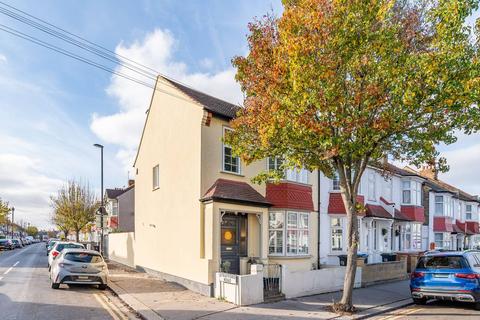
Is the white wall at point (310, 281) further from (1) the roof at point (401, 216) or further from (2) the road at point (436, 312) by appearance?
(1) the roof at point (401, 216)

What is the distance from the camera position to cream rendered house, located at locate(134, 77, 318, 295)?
14.6 meters

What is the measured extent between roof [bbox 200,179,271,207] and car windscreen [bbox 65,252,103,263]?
4620mm

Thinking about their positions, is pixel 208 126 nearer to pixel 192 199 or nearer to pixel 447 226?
pixel 192 199

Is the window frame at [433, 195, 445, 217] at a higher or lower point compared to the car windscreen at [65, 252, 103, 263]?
higher

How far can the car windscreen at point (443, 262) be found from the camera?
12.3 m

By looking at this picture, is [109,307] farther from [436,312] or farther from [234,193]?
[436,312]

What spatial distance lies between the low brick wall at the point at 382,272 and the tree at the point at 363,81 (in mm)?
5925

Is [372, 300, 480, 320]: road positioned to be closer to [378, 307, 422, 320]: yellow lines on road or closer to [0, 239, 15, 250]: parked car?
[378, 307, 422, 320]: yellow lines on road

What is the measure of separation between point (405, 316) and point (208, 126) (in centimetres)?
892

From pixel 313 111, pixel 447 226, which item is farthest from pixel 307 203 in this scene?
pixel 447 226

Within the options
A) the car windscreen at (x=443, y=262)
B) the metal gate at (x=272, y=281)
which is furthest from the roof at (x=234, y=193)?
the car windscreen at (x=443, y=262)

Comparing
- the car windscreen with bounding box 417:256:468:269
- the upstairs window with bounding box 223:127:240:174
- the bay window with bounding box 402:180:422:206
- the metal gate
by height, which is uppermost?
the upstairs window with bounding box 223:127:240:174

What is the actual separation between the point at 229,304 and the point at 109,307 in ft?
11.4

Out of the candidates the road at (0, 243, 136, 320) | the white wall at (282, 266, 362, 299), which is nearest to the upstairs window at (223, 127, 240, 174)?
the white wall at (282, 266, 362, 299)
